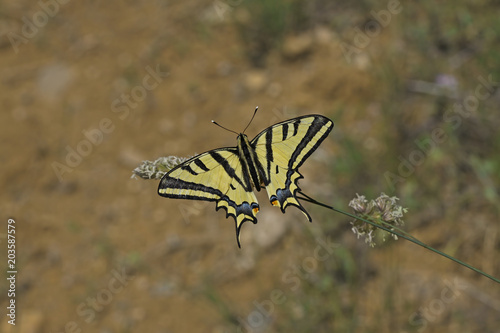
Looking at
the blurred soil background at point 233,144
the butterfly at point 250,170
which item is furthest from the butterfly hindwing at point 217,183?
the blurred soil background at point 233,144

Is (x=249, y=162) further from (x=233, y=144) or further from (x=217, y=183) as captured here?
(x=233, y=144)

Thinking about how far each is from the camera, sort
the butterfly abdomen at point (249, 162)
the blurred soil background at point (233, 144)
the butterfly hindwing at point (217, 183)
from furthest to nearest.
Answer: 1. the blurred soil background at point (233, 144)
2. the butterfly abdomen at point (249, 162)
3. the butterfly hindwing at point (217, 183)

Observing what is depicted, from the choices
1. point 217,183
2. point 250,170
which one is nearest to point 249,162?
point 250,170

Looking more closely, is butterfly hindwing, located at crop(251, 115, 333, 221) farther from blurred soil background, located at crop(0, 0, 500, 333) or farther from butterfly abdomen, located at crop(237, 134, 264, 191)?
blurred soil background, located at crop(0, 0, 500, 333)

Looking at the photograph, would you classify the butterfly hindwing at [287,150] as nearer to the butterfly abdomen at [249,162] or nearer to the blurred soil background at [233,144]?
the butterfly abdomen at [249,162]

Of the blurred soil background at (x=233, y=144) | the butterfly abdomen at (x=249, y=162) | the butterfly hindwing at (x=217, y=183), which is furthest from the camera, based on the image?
the blurred soil background at (x=233, y=144)

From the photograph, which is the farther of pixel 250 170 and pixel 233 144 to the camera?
pixel 233 144

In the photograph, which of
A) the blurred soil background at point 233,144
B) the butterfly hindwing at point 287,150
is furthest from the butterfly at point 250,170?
the blurred soil background at point 233,144

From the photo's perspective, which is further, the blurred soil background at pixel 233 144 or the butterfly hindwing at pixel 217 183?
the blurred soil background at pixel 233 144

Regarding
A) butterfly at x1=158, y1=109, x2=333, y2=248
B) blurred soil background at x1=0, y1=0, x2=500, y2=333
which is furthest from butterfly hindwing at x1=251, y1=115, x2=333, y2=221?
blurred soil background at x1=0, y1=0, x2=500, y2=333
